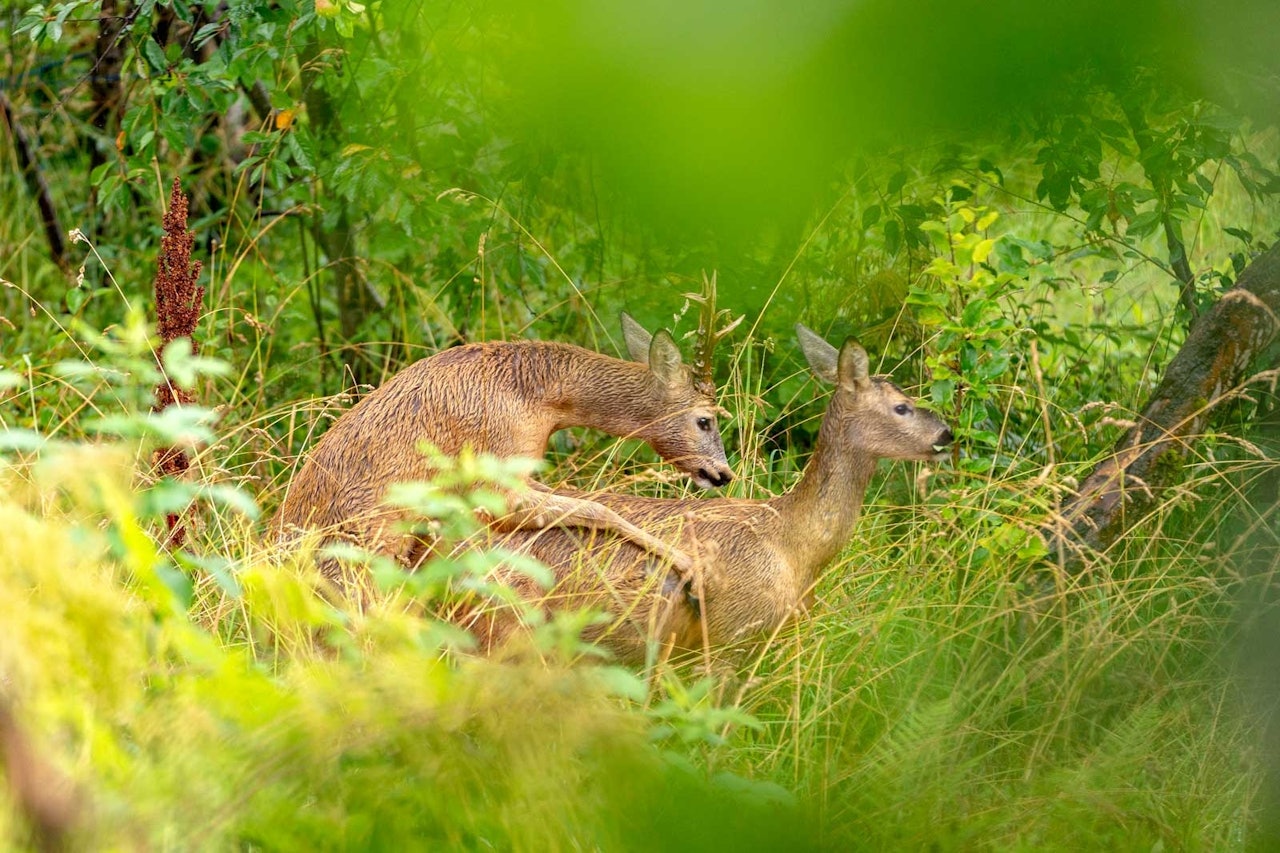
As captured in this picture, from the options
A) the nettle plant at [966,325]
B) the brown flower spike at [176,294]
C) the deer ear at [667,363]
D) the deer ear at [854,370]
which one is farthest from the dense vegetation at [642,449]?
the deer ear at [667,363]

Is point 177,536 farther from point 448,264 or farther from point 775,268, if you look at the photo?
point 775,268

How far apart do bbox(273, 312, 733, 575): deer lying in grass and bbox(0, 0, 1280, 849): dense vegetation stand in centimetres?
31

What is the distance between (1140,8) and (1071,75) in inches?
2.3

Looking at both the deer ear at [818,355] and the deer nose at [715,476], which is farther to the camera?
the deer nose at [715,476]

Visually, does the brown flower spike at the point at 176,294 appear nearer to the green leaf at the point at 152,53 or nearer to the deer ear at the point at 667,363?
the green leaf at the point at 152,53

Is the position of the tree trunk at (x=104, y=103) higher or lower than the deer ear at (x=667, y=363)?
higher

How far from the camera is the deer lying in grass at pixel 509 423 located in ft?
15.8

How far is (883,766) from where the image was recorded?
11.1ft

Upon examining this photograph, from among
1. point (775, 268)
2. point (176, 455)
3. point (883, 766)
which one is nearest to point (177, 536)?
point (176, 455)

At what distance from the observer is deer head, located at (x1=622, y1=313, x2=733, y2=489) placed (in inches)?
209

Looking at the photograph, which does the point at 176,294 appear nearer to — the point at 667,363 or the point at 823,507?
the point at 667,363

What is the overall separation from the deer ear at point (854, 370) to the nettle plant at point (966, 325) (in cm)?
24

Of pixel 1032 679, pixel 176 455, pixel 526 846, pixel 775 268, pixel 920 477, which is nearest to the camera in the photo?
pixel 775 268

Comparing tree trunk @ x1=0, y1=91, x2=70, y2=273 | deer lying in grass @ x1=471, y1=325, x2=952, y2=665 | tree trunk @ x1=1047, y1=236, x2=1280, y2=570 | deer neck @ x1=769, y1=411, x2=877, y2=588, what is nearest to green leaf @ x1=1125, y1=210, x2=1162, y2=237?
tree trunk @ x1=1047, y1=236, x2=1280, y2=570
